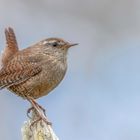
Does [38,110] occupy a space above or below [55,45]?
below

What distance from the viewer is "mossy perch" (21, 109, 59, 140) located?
602 centimetres

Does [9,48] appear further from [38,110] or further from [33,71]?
[38,110]

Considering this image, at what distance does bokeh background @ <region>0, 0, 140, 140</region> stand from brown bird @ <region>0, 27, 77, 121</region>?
1.01 m

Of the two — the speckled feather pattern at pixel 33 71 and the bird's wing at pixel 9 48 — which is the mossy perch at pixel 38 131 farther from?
the bird's wing at pixel 9 48

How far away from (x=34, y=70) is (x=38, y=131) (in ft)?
4.30

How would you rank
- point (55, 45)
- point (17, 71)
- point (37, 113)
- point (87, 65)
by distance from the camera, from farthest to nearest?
point (87, 65) → point (55, 45) → point (17, 71) → point (37, 113)

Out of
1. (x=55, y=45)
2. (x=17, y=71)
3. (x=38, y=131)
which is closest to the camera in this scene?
(x=38, y=131)

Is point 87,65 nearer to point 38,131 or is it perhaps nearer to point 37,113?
point 37,113

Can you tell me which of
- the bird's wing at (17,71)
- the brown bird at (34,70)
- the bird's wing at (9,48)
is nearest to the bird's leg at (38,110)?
the brown bird at (34,70)

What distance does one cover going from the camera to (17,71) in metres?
7.39

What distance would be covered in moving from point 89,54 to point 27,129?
4.41 metres

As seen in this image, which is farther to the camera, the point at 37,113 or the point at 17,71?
the point at 17,71

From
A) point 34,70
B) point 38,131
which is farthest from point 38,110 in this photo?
point 38,131

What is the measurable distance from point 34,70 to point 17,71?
12cm
